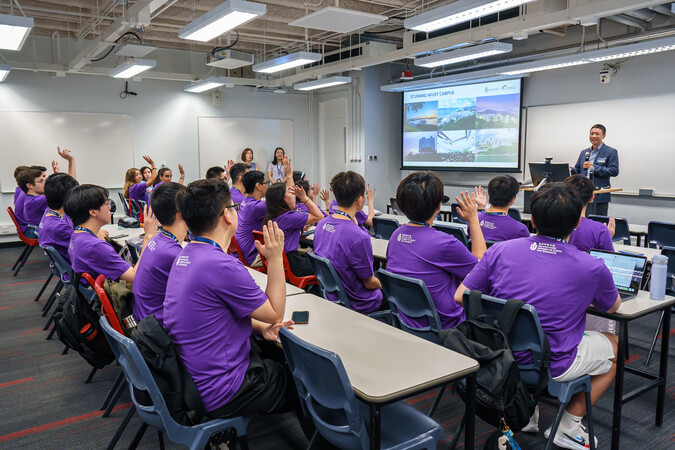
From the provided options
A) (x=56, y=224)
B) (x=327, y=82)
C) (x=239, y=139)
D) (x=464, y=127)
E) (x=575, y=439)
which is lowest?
(x=575, y=439)

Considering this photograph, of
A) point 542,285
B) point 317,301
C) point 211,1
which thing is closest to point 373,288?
point 317,301

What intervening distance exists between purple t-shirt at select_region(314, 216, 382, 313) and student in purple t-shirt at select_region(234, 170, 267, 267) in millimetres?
1163

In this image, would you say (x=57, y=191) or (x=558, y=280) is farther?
(x=57, y=191)

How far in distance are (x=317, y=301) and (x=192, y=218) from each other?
2.94 ft

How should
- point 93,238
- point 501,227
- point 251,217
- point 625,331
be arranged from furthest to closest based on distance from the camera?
point 251,217 < point 501,227 < point 93,238 < point 625,331

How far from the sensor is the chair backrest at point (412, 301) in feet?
8.00

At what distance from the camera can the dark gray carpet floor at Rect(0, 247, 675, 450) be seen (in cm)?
260

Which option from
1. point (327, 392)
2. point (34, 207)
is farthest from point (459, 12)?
point (34, 207)

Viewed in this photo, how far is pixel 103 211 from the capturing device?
314 cm

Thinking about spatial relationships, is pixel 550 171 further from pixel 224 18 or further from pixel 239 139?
pixel 239 139

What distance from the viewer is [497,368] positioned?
1892mm

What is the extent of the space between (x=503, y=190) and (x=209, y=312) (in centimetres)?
259

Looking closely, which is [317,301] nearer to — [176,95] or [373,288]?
[373,288]

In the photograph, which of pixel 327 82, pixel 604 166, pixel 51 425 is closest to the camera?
pixel 51 425
